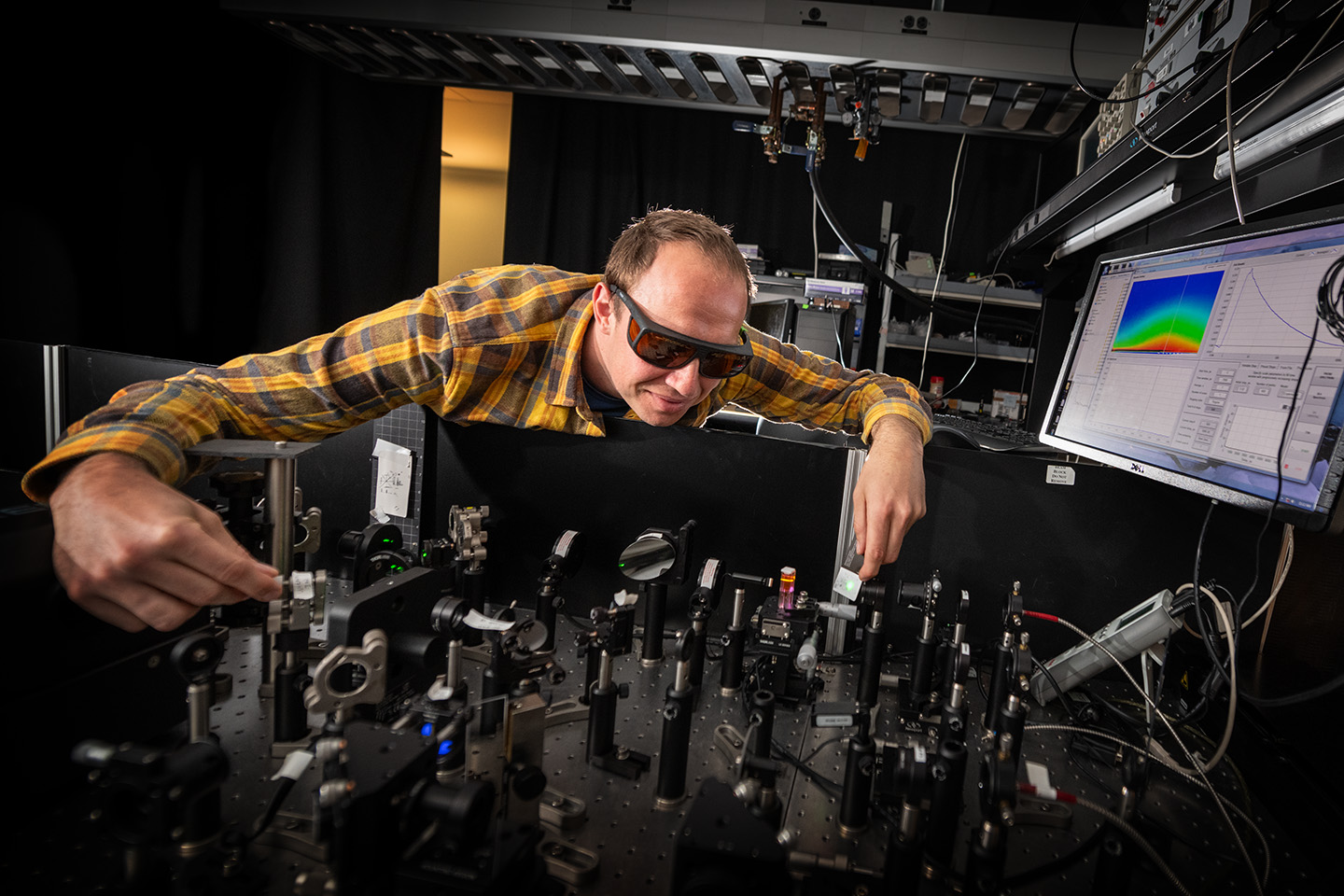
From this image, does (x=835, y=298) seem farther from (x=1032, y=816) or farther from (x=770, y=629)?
(x=1032, y=816)

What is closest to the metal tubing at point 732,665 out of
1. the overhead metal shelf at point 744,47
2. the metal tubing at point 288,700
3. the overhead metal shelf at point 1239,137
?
the metal tubing at point 288,700

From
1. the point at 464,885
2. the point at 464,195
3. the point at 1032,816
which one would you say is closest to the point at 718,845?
the point at 464,885

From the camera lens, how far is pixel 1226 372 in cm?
96

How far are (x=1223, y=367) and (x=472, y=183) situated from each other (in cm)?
482

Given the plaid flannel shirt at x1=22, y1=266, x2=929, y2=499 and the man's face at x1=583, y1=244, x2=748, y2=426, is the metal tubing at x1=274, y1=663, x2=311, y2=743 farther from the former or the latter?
the man's face at x1=583, y1=244, x2=748, y2=426

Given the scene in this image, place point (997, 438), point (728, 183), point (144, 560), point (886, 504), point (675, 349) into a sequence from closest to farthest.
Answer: point (144, 560) → point (886, 504) → point (675, 349) → point (997, 438) → point (728, 183)

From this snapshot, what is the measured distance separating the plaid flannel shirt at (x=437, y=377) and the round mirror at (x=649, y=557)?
0.79ft

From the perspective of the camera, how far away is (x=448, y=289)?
54.2 inches

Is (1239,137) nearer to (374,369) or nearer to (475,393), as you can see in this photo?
(475,393)

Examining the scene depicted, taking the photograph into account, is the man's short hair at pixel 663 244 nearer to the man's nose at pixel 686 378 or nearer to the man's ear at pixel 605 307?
the man's ear at pixel 605 307

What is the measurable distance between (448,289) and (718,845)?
3.80 ft

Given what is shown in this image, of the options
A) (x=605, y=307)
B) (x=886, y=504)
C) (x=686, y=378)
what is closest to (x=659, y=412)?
(x=686, y=378)

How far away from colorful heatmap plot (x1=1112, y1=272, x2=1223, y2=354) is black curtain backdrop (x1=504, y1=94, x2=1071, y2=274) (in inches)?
113

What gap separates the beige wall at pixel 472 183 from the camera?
188 inches
